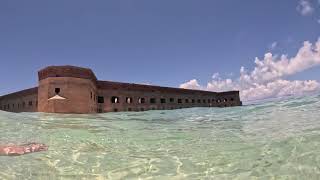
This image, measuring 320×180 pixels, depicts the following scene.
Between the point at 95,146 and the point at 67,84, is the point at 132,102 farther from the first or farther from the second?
the point at 95,146

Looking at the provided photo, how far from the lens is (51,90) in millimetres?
25547

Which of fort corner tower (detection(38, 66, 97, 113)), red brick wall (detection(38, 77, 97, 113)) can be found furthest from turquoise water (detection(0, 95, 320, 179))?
fort corner tower (detection(38, 66, 97, 113))

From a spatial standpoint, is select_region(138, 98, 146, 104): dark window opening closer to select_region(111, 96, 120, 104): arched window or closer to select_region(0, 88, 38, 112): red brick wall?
select_region(111, 96, 120, 104): arched window

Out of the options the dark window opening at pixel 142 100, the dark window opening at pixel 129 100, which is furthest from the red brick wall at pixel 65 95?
the dark window opening at pixel 142 100

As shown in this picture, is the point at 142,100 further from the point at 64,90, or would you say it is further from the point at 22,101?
the point at 22,101

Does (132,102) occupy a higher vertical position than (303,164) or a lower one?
higher

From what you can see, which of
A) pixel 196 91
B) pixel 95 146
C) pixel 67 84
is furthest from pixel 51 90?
pixel 196 91

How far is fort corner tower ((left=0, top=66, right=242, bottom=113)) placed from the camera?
25562mm

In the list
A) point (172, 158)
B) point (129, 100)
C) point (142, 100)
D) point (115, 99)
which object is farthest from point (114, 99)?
point (172, 158)

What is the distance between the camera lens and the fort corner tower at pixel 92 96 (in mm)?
25562

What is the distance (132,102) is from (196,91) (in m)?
13.2

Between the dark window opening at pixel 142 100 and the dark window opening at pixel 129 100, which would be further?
the dark window opening at pixel 142 100

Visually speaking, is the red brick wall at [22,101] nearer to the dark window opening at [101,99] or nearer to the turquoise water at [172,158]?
the dark window opening at [101,99]

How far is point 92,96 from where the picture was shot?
2922 cm
